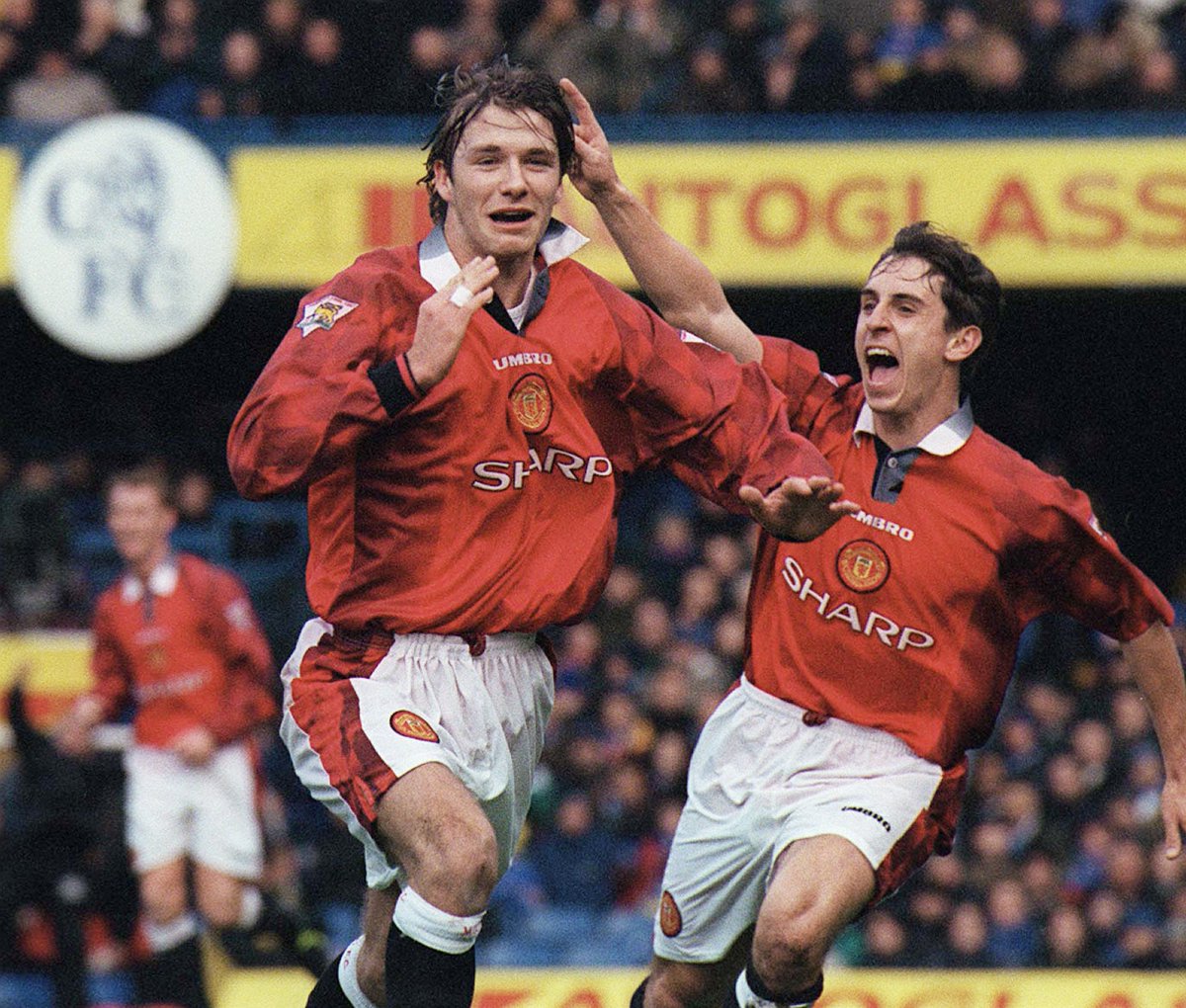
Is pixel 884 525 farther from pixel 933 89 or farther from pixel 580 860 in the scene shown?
pixel 933 89

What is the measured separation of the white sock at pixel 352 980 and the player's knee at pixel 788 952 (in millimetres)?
942

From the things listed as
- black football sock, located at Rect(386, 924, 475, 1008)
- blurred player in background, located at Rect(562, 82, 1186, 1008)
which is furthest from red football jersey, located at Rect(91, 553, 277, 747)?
black football sock, located at Rect(386, 924, 475, 1008)

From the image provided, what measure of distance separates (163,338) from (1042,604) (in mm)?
7343

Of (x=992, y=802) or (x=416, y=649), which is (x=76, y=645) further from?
(x=416, y=649)

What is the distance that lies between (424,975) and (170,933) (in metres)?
4.72

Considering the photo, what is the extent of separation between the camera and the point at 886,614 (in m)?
5.72

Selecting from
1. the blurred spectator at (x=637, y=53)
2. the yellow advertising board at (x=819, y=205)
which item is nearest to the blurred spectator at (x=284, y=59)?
the yellow advertising board at (x=819, y=205)

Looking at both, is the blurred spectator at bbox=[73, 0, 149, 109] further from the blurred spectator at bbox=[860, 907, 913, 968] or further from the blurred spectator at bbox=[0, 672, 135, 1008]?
the blurred spectator at bbox=[860, 907, 913, 968]

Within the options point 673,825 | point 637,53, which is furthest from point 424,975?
point 637,53

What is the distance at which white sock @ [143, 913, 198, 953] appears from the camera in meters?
9.29

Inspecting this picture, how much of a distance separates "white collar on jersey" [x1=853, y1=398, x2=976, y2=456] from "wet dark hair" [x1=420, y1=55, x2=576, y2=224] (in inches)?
44.4

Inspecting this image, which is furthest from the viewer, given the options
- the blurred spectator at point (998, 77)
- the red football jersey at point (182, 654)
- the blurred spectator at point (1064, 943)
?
the blurred spectator at point (998, 77)

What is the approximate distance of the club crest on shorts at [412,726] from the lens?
197 inches

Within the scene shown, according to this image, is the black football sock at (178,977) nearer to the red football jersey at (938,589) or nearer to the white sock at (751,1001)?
the white sock at (751,1001)
